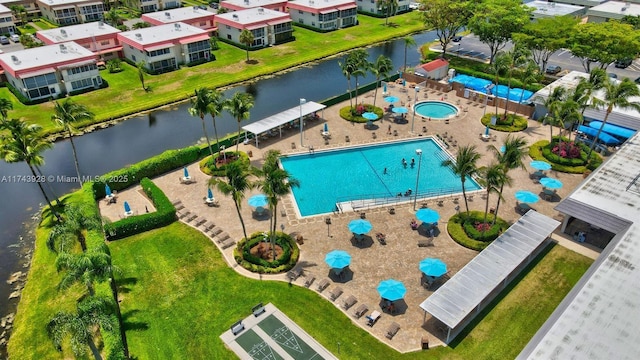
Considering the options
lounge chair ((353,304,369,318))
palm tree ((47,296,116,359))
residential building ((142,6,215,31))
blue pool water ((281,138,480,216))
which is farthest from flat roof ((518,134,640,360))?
residential building ((142,6,215,31))

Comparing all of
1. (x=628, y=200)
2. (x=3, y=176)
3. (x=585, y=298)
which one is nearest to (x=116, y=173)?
(x=3, y=176)

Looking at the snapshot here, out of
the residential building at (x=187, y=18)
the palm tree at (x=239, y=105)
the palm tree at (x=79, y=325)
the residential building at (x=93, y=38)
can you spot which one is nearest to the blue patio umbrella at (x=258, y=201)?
the palm tree at (x=239, y=105)

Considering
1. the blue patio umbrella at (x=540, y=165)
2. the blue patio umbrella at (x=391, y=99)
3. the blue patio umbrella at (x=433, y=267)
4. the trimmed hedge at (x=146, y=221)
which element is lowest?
the trimmed hedge at (x=146, y=221)

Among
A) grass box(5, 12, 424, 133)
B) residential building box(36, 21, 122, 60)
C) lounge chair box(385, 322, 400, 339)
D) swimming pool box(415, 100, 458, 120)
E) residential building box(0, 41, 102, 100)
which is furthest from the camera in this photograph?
residential building box(36, 21, 122, 60)

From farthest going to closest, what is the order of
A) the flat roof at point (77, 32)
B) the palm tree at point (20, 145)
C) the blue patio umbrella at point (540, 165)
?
the flat roof at point (77, 32), the blue patio umbrella at point (540, 165), the palm tree at point (20, 145)

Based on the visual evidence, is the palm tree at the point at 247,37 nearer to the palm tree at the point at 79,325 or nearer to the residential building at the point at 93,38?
the residential building at the point at 93,38

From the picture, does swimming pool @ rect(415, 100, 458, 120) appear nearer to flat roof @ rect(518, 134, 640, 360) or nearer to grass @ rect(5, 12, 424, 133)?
grass @ rect(5, 12, 424, 133)
